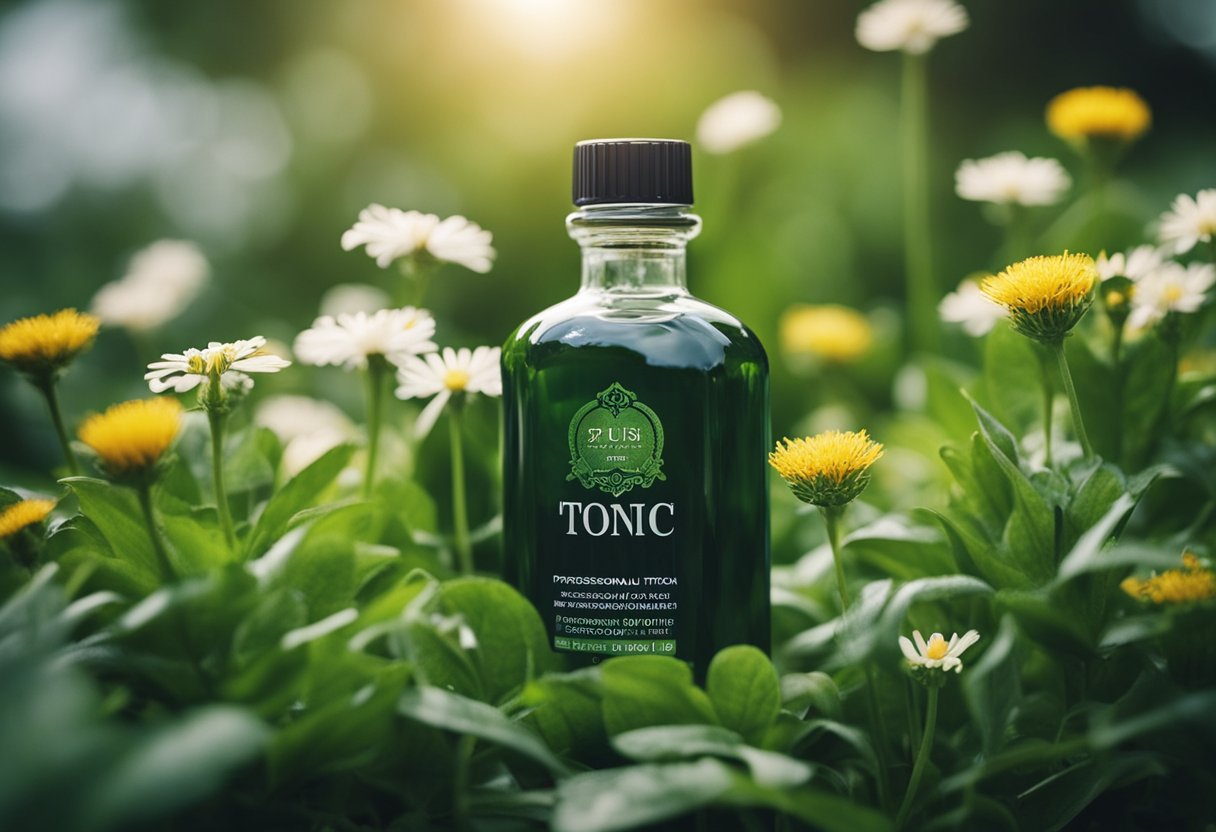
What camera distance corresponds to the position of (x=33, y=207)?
Answer: 72.4 inches

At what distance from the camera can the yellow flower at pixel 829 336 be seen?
1132 mm

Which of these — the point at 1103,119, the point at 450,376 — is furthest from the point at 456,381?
the point at 1103,119

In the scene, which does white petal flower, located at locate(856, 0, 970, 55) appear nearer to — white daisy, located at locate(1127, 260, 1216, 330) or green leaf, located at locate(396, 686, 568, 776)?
white daisy, located at locate(1127, 260, 1216, 330)

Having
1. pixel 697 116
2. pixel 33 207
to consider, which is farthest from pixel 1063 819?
pixel 33 207

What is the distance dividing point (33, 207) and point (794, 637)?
64.4 inches

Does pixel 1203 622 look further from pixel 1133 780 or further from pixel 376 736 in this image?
pixel 376 736

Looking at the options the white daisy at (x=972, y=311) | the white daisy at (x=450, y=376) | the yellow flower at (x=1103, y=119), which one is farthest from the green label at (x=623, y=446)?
the yellow flower at (x=1103, y=119)

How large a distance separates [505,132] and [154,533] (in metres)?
1.19

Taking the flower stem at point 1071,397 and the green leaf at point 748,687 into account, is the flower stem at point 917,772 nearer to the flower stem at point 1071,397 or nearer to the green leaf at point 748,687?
the green leaf at point 748,687

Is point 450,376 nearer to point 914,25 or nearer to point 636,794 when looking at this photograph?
point 636,794

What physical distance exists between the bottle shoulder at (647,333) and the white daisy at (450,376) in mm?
35

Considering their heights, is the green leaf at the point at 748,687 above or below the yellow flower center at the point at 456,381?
below

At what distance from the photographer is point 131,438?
0.56 m

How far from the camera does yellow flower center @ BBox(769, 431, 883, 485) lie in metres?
0.64
